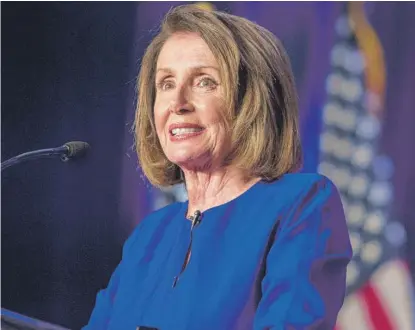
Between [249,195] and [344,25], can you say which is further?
[344,25]

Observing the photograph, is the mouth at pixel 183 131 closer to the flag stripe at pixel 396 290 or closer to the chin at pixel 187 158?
the chin at pixel 187 158

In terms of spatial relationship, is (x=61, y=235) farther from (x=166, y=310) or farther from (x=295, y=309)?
(x=295, y=309)

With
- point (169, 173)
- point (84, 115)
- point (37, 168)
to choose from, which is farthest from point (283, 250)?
point (37, 168)

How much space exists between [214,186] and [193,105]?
0.11 meters

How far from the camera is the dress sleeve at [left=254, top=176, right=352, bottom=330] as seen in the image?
681 millimetres

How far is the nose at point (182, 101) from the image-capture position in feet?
2.77

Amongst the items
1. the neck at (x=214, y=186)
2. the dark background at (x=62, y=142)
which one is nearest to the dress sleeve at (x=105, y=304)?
the neck at (x=214, y=186)

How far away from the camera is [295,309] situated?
26.7 inches

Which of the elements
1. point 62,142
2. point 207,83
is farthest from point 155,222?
point 62,142

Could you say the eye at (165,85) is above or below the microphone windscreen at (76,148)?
above

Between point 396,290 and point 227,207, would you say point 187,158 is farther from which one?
point 396,290

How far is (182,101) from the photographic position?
847mm

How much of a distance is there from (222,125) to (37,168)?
80 centimetres

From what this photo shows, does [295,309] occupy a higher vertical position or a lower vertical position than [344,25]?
lower
